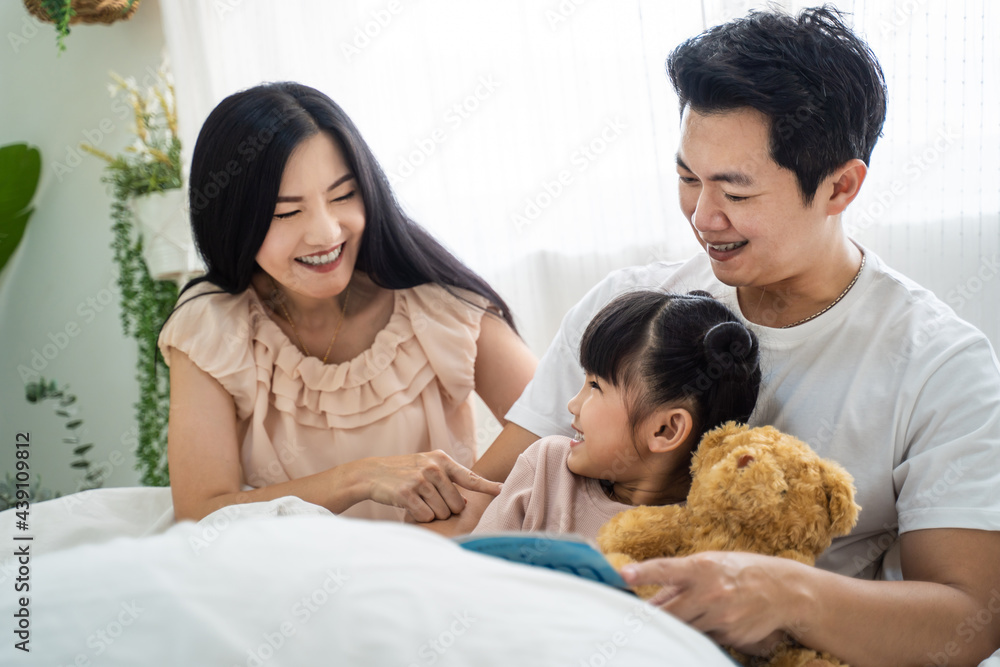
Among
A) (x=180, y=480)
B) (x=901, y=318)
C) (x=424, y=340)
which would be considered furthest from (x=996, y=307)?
(x=180, y=480)

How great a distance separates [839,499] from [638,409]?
1.03ft

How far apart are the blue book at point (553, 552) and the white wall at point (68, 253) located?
293 centimetres

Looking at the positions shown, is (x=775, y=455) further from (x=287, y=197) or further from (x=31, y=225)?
(x=31, y=225)

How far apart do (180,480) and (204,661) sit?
0.97 metres

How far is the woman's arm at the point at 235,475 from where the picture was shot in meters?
1.41

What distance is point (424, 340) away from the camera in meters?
1.76

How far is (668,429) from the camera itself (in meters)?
1.21

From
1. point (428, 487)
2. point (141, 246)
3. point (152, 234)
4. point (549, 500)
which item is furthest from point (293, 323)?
point (141, 246)

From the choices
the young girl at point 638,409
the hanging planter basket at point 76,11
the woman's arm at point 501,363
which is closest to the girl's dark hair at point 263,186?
the woman's arm at point 501,363

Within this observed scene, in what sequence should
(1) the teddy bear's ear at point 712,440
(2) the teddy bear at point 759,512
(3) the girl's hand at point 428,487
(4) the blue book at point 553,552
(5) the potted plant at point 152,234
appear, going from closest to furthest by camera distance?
(4) the blue book at point 553,552
(2) the teddy bear at point 759,512
(1) the teddy bear's ear at point 712,440
(3) the girl's hand at point 428,487
(5) the potted plant at point 152,234

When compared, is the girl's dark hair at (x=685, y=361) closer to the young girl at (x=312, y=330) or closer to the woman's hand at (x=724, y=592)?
the woman's hand at (x=724, y=592)

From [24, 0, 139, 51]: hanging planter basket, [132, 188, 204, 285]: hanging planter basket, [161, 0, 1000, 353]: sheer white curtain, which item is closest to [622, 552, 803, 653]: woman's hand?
[161, 0, 1000, 353]: sheer white curtain

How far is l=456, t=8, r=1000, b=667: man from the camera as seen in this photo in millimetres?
1015

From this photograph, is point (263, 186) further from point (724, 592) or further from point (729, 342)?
point (724, 592)
